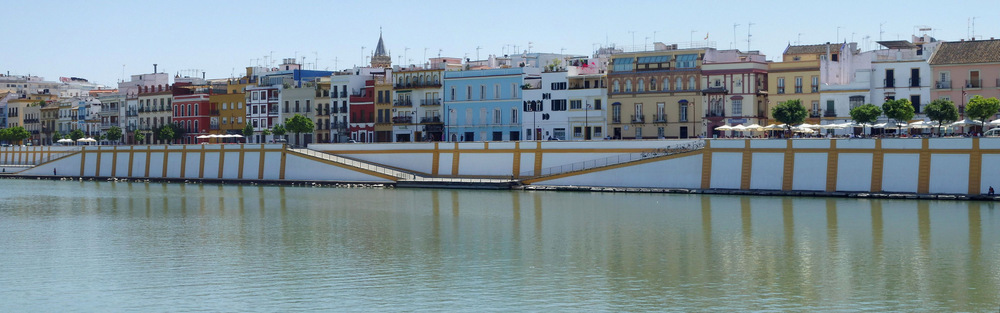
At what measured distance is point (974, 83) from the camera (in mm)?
70562

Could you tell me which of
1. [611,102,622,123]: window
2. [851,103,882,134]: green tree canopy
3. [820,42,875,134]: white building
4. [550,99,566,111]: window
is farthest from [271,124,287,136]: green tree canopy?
[851,103,882,134]: green tree canopy

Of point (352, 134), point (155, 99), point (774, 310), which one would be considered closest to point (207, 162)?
point (352, 134)

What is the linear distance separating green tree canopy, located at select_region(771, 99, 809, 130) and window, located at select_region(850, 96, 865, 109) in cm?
445

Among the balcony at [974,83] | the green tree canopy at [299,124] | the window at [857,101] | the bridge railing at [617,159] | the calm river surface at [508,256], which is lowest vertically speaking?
the calm river surface at [508,256]

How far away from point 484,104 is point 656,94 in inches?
571

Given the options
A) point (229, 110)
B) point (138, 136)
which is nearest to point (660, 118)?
point (229, 110)

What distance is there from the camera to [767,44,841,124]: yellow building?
75.9m

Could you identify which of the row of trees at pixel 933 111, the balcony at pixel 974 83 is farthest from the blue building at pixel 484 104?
the balcony at pixel 974 83

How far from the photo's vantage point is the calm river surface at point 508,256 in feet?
99.3

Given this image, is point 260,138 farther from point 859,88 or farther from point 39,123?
point 859,88

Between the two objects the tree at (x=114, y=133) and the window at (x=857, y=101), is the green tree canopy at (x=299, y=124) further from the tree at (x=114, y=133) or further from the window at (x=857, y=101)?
the window at (x=857, y=101)

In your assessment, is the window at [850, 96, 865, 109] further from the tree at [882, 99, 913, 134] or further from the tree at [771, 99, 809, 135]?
the tree at [882, 99, 913, 134]

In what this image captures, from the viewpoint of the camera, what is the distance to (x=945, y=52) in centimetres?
7231

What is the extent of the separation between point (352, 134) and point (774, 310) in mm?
72025
